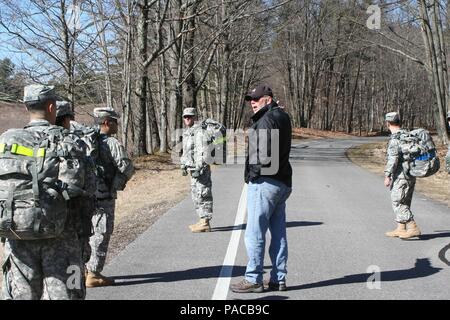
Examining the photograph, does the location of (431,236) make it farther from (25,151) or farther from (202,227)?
(25,151)

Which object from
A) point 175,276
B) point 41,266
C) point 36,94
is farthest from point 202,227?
point 36,94

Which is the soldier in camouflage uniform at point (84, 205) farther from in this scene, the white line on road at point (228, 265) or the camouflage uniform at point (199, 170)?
the camouflage uniform at point (199, 170)

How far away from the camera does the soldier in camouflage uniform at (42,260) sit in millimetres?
4113

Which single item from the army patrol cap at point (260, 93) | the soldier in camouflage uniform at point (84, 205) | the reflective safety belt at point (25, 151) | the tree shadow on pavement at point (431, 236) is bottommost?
the tree shadow on pavement at point (431, 236)

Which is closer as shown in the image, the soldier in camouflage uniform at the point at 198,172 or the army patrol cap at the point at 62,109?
the army patrol cap at the point at 62,109

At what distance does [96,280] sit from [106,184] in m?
1.02

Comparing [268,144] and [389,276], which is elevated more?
[268,144]

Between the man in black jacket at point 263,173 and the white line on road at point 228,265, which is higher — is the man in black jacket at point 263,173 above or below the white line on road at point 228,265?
above

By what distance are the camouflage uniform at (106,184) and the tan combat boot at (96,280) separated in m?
0.05

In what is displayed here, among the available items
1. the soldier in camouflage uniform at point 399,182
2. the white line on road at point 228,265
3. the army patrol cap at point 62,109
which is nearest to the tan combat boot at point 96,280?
the white line on road at point 228,265

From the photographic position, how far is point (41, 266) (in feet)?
13.7

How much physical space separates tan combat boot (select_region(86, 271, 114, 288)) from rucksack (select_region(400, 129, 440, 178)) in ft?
15.7
